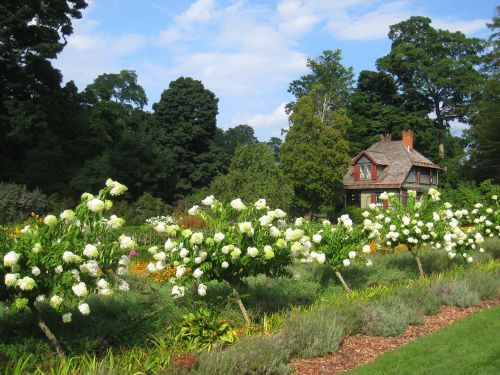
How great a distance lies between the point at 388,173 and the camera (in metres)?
43.0

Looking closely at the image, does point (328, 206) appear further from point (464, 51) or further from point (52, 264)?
point (52, 264)

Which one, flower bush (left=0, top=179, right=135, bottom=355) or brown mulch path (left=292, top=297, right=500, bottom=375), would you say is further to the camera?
brown mulch path (left=292, top=297, right=500, bottom=375)

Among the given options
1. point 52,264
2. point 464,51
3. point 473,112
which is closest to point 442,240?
point 52,264

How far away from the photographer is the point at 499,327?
24.7ft

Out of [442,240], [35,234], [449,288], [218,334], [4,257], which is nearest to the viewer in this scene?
[4,257]

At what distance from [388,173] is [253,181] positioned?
744 inches

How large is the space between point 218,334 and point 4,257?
2.74 meters

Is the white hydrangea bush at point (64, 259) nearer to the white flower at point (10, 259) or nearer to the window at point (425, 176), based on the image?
the white flower at point (10, 259)

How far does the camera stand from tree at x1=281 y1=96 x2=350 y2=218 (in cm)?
3622

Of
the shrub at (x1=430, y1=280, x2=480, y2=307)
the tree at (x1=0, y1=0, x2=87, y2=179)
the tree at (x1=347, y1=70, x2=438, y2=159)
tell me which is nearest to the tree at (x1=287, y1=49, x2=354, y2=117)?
the tree at (x1=347, y1=70, x2=438, y2=159)

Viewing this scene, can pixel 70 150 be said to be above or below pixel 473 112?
below

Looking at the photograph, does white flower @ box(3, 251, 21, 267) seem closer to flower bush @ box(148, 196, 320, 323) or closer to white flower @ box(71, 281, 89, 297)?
white flower @ box(71, 281, 89, 297)

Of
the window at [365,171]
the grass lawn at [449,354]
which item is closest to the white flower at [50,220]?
the grass lawn at [449,354]

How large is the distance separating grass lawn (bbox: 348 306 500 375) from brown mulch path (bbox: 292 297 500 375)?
296 millimetres
